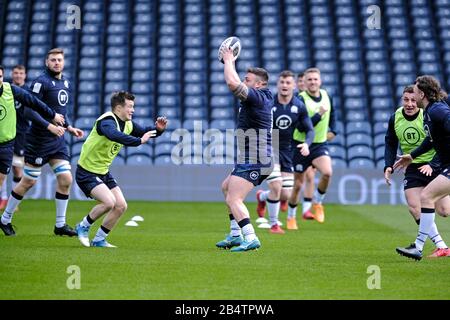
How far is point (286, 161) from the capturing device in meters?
15.4

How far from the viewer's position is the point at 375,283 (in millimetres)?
8867

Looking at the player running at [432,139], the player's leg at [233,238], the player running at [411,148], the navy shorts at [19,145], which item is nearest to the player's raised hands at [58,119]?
the player's leg at [233,238]

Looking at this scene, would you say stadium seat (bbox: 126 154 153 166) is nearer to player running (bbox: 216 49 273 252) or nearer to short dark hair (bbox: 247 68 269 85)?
player running (bbox: 216 49 273 252)

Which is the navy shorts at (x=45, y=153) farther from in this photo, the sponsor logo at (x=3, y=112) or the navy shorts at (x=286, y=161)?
the navy shorts at (x=286, y=161)

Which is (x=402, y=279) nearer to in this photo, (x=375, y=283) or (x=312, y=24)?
(x=375, y=283)

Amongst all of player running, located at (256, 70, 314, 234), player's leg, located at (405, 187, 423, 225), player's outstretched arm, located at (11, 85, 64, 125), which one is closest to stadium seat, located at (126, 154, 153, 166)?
player running, located at (256, 70, 314, 234)

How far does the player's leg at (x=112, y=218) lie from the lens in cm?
1174

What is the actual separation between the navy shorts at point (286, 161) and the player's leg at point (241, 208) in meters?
3.92

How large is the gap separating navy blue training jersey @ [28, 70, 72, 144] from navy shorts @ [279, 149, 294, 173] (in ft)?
11.7

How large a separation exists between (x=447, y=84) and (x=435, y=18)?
2674 mm

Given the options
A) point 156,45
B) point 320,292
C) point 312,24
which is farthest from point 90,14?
point 320,292

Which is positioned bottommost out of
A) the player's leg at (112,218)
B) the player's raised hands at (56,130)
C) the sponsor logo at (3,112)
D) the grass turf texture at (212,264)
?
the grass turf texture at (212,264)

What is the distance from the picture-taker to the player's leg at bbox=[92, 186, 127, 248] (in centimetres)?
1174

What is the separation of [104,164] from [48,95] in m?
2.02
